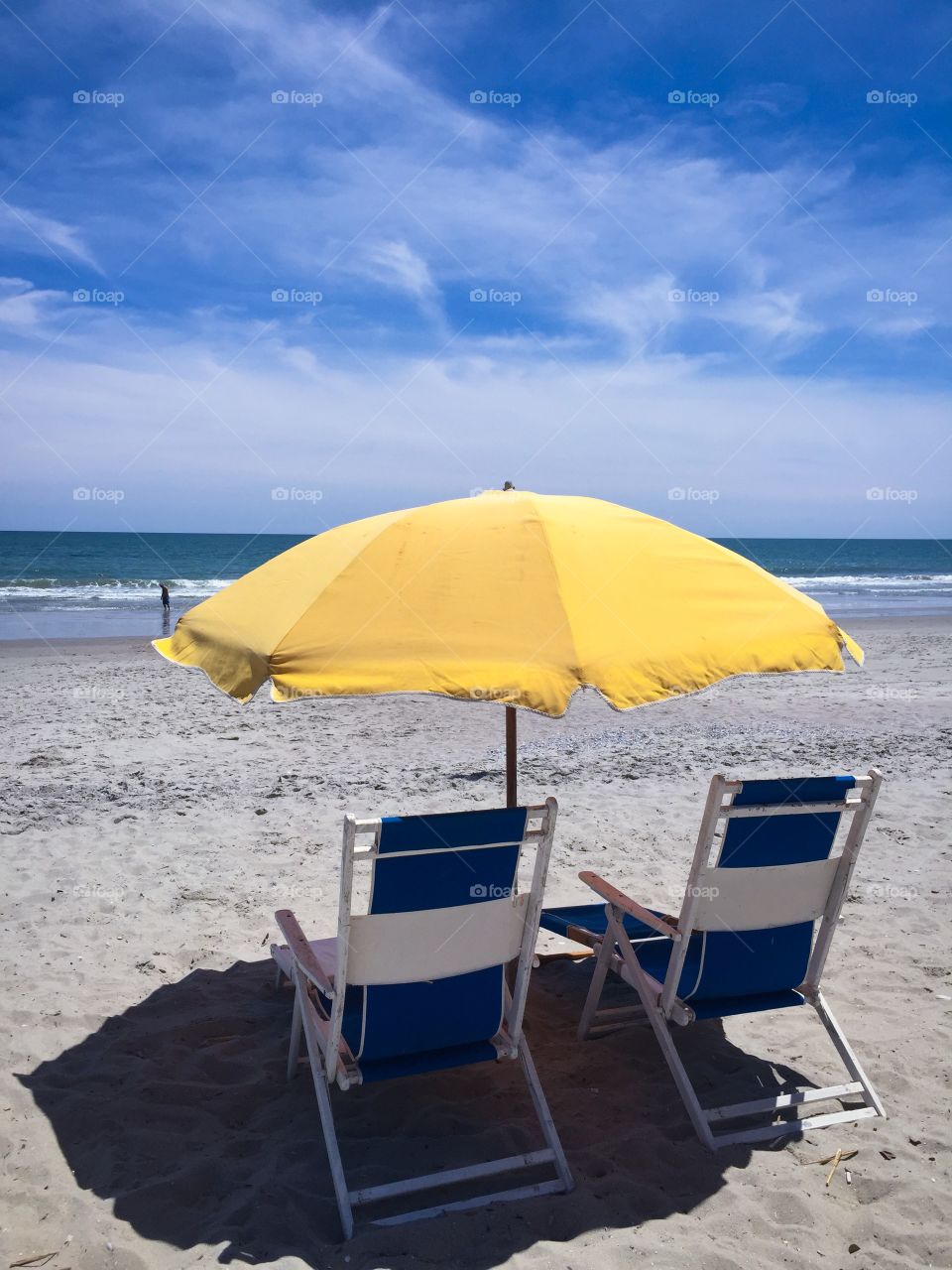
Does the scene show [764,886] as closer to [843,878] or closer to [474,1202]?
[843,878]

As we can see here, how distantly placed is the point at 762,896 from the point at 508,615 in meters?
1.28

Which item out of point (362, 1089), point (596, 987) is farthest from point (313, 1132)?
A: point (596, 987)

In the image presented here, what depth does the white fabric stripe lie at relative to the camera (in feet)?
8.58

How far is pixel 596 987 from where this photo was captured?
142 inches

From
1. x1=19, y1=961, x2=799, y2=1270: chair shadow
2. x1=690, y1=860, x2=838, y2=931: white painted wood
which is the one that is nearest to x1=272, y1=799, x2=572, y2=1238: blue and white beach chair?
x1=19, y1=961, x2=799, y2=1270: chair shadow

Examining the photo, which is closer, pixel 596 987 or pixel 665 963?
pixel 665 963

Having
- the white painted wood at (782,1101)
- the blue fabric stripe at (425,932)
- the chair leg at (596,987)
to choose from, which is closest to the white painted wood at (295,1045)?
the blue fabric stripe at (425,932)

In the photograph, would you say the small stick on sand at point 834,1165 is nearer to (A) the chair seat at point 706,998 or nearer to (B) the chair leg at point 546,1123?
(A) the chair seat at point 706,998

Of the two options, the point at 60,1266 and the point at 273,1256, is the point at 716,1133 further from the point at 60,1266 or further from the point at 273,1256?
the point at 60,1266

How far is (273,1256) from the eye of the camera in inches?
96.7

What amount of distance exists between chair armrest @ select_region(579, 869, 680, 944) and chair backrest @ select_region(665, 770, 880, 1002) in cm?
8

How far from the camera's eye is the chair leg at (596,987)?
345 centimetres

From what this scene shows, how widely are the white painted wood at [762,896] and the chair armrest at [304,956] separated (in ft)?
3.88

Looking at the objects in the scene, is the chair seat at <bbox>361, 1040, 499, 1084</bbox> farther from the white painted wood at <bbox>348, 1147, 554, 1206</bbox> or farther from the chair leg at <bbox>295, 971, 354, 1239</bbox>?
the white painted wood at <bbox>348, 1147, 554, 1206</bbox>
